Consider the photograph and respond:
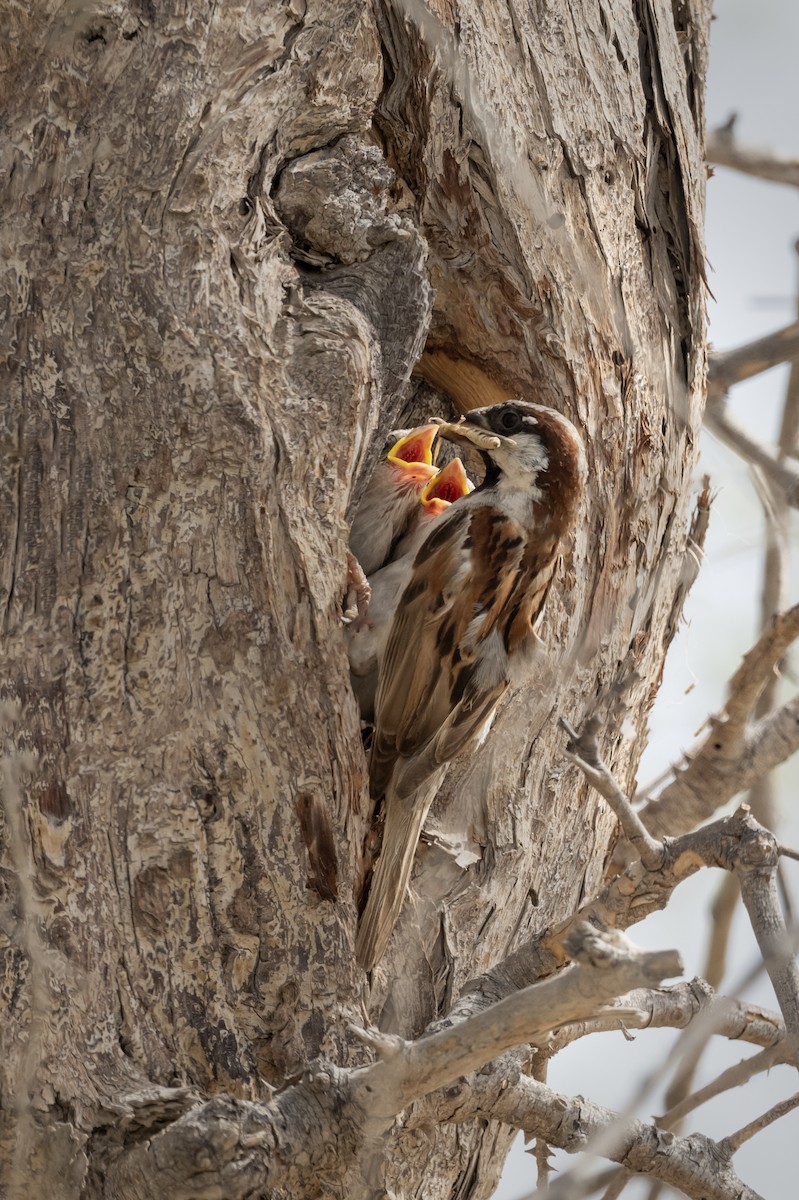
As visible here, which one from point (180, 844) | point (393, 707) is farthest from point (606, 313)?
point (180, 844)

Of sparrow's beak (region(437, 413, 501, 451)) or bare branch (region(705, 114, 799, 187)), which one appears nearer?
sparrow's beak (region(437, 413, 501, 451))

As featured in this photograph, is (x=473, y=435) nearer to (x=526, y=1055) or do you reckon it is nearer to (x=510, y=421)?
(x=510, y=421)

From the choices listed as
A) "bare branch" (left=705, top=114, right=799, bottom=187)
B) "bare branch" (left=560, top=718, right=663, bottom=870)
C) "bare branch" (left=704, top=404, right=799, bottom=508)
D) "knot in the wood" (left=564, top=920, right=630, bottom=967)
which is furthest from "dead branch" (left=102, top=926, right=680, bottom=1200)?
"bare branch" (left=705, top=114, right=799, bottom=187)

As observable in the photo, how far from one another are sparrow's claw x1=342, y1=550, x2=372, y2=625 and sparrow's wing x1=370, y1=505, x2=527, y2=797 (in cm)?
13

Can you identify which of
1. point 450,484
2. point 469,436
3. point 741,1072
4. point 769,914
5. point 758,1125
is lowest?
point 758,1125

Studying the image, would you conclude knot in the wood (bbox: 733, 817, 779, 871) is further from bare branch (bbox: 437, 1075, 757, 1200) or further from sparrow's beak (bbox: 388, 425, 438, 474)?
sparrow's beak (bbox: 388, 425, 438, 474)

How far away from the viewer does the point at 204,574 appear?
7.77 feet

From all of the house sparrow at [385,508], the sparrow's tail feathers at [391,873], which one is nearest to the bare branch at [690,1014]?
the sparrow's tail feathers at [391,873]

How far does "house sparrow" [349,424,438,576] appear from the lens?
3271 mm

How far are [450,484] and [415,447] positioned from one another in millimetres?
182

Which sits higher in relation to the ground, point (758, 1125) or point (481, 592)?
point (481, 592)

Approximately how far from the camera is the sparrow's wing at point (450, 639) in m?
2.86

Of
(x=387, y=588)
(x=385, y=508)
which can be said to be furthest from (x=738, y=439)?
(x=387, y=588)

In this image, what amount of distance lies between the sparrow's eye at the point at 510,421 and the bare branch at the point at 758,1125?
4.95 ft
